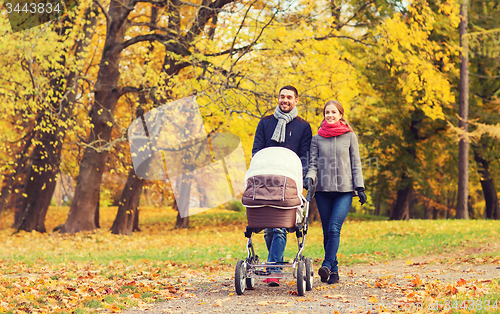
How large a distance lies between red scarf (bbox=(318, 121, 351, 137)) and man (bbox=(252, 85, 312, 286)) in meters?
0.18

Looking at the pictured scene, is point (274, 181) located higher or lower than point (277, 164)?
lower

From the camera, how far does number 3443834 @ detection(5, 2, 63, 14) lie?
13.5 m

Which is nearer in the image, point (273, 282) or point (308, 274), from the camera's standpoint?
point (308, 274)

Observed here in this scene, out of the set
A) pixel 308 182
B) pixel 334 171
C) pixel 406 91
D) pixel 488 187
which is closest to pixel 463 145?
pixel 406 91

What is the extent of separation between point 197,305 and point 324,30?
11.7 meters

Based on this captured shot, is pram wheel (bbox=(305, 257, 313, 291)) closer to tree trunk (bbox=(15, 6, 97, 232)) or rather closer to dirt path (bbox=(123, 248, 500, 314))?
dirt path (bbox=(123, 248, 500, 314))

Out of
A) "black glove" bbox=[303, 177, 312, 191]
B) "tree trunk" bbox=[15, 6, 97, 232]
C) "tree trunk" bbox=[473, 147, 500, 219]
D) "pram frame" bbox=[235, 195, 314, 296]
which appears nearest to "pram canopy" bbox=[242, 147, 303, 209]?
"black glove" bbox=[303, 177, 312, 191]

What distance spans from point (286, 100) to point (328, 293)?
2.20m

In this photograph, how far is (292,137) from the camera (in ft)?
18.2

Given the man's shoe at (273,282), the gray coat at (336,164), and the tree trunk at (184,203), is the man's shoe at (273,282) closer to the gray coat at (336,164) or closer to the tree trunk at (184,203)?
the gray coat at (336,164)

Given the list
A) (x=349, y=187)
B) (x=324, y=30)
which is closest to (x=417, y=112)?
(x=324, y=30)

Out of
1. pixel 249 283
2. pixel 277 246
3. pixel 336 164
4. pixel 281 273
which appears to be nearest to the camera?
pixel 281 273

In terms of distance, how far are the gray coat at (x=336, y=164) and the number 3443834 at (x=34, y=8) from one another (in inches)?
435

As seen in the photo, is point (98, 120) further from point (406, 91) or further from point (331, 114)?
point (331, 114)
